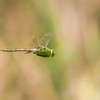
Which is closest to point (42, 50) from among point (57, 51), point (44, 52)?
point (44, 52)

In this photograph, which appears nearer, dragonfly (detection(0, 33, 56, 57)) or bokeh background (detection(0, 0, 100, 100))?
dragonfly (detection(0, 33, 56, 57))

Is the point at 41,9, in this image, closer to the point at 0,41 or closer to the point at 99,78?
the point at 0,41

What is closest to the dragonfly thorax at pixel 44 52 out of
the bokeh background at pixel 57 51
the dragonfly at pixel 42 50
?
the dragonfly at pixel 42 50

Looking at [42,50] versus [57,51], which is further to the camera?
[57,51]

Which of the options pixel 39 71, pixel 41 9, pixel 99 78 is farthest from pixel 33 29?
pixel 99 78

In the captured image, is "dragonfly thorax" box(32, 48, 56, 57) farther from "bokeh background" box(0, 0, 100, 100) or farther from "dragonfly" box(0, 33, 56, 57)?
"bokeh background" box(0, 0, 100, 100)

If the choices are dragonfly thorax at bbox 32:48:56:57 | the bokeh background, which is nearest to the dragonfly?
dragonfly thorax at bbox 32:48:56:57

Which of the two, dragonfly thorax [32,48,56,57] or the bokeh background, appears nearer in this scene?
dragonfly thorax [32,48,56,57]

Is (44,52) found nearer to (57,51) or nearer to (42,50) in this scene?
(42,50)

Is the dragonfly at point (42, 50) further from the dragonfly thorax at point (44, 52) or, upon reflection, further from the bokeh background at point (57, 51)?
the bokeh background at point (57, 51)
